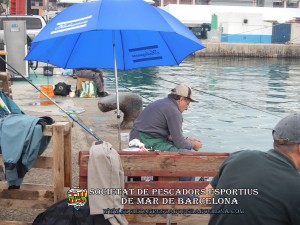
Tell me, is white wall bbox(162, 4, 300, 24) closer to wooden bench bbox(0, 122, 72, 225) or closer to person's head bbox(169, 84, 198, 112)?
person's head bbox(169, 84, 198, 112)

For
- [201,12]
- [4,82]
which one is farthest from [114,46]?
[201,12]

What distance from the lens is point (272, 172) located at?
2.61 metres

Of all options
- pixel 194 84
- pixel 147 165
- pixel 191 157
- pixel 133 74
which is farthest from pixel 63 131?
pixel 133 74

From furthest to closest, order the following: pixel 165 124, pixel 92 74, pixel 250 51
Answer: pixel 250 51, pixel 92 74, pixel 165 124

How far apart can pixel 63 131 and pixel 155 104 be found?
4.30 ft

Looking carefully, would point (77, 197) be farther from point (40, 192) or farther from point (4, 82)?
point (4, 82)

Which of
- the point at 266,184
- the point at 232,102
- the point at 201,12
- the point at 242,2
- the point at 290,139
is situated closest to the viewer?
the point at 266,184

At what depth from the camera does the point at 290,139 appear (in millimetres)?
2707

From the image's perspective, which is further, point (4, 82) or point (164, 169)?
point (4, 82)

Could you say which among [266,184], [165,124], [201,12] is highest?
[201,12]

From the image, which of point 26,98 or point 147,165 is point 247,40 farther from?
Answer: point 147,165

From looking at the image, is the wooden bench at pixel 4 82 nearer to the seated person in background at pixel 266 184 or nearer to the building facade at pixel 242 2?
the seated person in background at pixel 266 184

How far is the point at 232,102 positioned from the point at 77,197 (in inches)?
582

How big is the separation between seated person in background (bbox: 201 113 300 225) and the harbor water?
635cm
